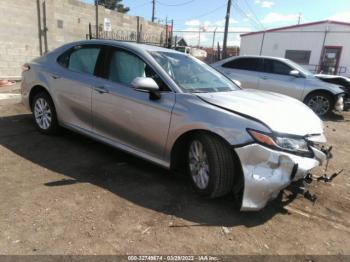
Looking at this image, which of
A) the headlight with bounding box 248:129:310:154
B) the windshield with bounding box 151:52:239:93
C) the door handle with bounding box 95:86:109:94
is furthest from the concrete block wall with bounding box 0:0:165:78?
the headlight with bounding box 248:129:310:154

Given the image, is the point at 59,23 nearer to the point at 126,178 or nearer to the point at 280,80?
the point at 280,80

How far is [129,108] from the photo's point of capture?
3.96 m

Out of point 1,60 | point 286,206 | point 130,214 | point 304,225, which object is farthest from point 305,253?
point 1,60

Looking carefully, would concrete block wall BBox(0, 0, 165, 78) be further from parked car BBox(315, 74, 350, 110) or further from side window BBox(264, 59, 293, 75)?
parked car BBox(315, 74, 350, 110)

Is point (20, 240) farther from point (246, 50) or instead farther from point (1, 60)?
point (246, 50)

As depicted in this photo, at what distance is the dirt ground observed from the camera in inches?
109

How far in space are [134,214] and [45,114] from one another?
2.78m

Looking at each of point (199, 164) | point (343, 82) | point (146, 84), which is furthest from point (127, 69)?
point (343, 82)

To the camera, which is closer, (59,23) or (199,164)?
(199,164)

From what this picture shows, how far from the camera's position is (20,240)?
268cm

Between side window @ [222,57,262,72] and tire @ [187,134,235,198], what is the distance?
666 centimetres

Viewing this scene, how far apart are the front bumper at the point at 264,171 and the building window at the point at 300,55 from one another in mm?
24654

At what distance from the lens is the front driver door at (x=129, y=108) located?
12.2 feet

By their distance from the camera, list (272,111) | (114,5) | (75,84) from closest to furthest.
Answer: (272,111), (75,84), (114,5)
